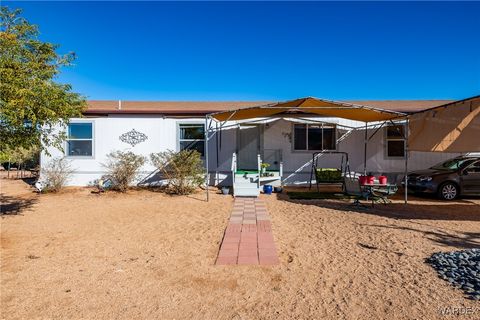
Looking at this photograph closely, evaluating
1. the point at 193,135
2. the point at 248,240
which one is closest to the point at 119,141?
the point at 193,135

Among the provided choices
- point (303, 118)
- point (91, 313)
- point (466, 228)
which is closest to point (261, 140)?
point (303, 118)

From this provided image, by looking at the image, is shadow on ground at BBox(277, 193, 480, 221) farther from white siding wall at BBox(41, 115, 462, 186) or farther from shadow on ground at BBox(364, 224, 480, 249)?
white siding wall at BBox(41, 115, 462, 186)

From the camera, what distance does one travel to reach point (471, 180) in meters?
10.3

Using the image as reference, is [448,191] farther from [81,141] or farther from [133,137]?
[81,141]

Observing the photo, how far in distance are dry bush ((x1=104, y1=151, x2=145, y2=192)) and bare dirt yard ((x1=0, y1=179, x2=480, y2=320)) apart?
3584 millimetres

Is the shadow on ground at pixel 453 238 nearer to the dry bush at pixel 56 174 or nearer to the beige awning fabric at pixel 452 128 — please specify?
the beige awning fabric at pixel 452 128

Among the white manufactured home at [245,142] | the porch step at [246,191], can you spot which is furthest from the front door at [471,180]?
the porch step at [246,191]

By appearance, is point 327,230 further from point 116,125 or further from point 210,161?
point 116,125

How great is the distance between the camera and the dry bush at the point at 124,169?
12031 millimetres

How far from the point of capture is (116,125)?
13.0m

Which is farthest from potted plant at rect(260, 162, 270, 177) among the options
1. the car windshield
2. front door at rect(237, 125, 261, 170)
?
the car windshield

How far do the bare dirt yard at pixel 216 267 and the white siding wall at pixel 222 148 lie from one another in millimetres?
4671

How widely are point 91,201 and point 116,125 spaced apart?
3821 millimetres

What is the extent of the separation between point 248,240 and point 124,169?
301 inches
